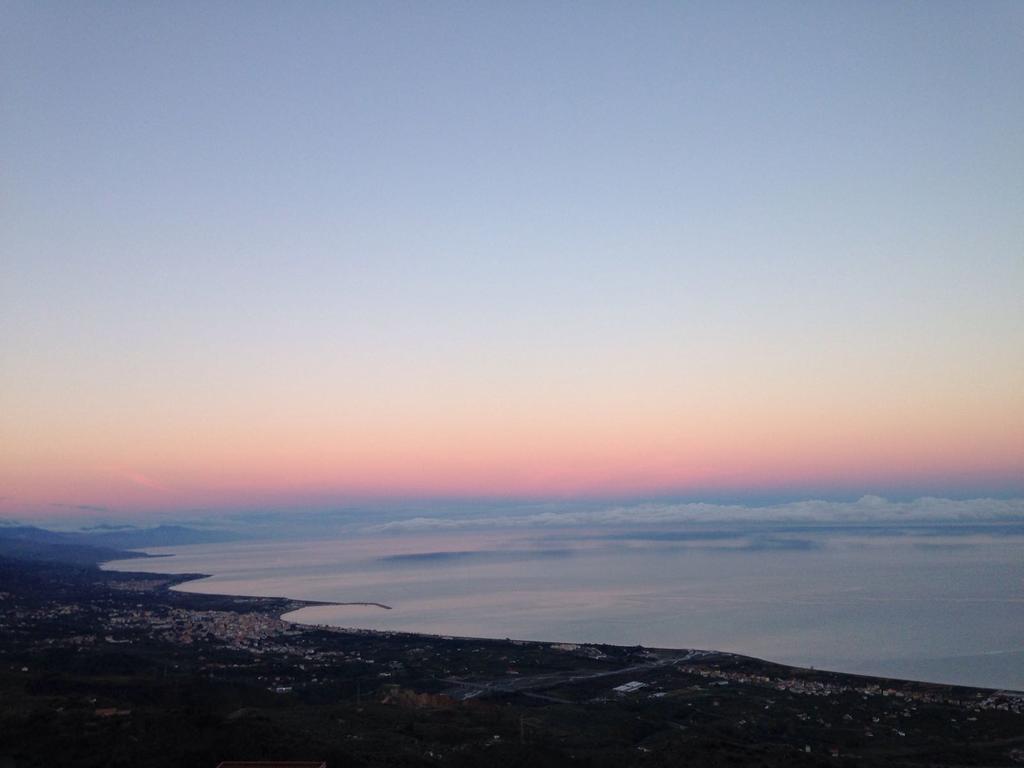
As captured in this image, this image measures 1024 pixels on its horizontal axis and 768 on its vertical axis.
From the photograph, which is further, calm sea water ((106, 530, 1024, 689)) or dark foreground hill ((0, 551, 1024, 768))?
calm sea water ((106, 530, 1024, 689))

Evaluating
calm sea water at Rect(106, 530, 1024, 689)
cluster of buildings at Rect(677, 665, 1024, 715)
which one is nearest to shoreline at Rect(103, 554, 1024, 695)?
calm sea water at Rect(106, 530, 1024, 689)

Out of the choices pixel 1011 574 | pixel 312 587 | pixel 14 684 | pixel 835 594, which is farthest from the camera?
pixel 312 587

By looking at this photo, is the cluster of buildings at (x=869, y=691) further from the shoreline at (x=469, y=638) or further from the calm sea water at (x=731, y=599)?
the calm sea water at (x=731, y=599)

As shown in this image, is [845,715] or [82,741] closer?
[82,741]

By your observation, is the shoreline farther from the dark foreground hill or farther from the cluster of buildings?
the cluster of buildings

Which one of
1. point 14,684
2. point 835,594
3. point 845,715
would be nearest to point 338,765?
point 14,684

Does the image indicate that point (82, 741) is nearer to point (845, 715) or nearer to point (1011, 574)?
point (845, 715)

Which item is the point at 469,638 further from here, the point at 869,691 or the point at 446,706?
the point at 869,691

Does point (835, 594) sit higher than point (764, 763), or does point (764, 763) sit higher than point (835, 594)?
point (764, 763)

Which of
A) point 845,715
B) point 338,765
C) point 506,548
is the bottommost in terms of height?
point 506,548
